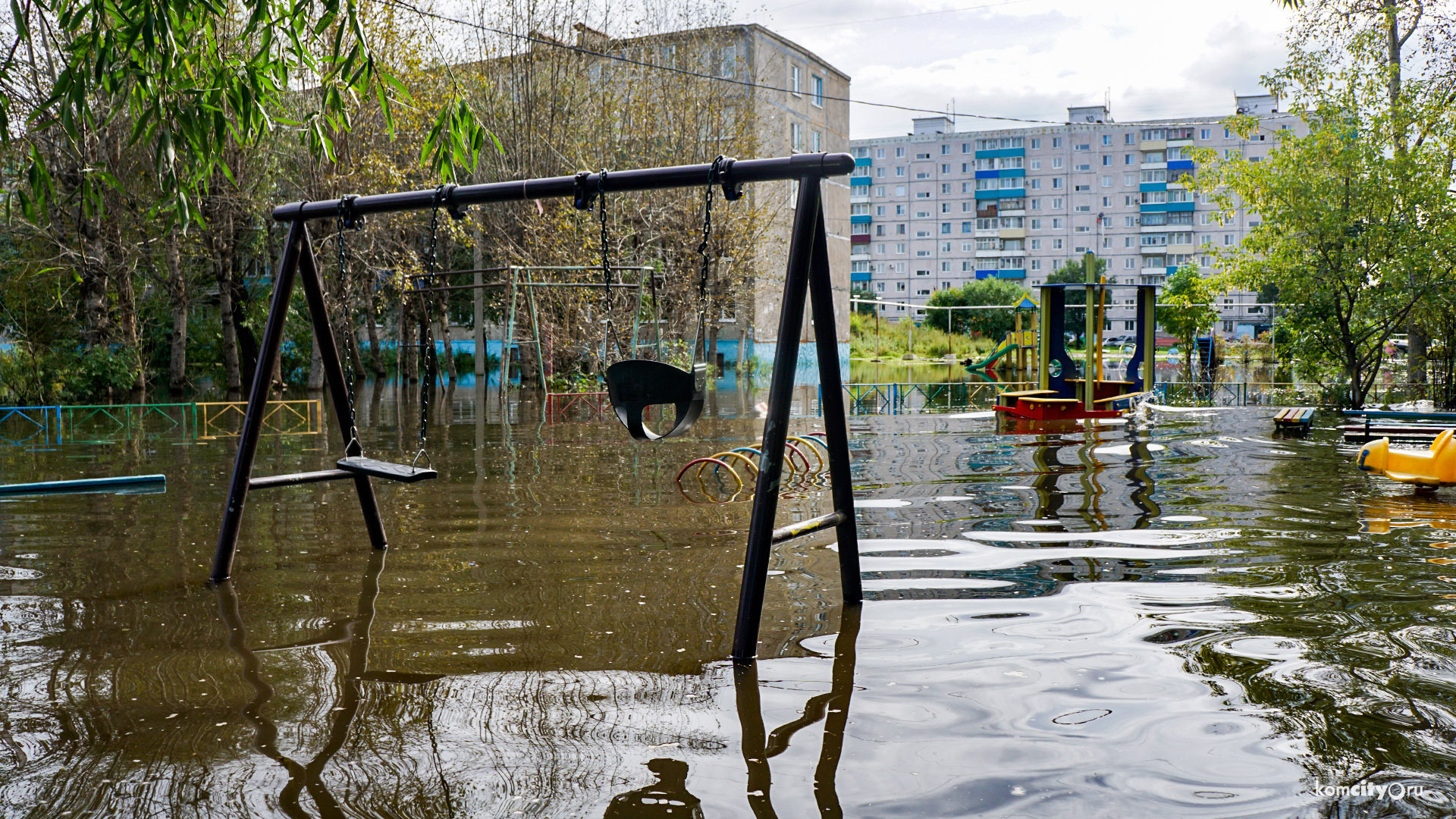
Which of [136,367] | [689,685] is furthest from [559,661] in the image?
[136,367]

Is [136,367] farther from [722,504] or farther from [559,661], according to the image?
[559,661]

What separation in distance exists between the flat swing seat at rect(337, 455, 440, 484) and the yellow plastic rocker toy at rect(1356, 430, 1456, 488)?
334 inches

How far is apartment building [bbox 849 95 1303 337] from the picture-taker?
8669 cm

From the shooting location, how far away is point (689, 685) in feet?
13.8

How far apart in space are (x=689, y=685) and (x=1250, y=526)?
17.6ft

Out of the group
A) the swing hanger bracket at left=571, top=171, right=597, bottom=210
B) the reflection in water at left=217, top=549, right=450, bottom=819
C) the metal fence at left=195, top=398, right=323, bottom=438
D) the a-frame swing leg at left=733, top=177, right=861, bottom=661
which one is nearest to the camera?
the reflection in water at left=217, top=549, right=450, bottom=819

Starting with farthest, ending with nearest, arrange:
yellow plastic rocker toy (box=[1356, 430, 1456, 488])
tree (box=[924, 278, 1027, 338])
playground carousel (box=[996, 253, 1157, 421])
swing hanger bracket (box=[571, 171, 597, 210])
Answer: tree (box=[924, 278, 1027, 338]), playground carousel (box=[996, 253, 1157, 421]), yellow plastic rocker toy (box=[1356, 430, 1456, 488]), swing hanger bracket (box=[571, 171, 597, 210])

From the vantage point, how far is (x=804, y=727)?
3.78m

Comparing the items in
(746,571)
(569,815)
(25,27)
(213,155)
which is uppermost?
(25,27)

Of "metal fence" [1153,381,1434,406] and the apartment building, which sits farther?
the apartment building

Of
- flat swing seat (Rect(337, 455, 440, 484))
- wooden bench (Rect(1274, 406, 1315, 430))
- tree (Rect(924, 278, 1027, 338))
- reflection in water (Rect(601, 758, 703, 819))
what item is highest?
tree (Rect(924, 278, 1027, 338))

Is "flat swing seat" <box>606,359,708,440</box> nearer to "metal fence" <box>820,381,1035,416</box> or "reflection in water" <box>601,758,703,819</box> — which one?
"reflection in water" <box>601,758,703,819</box>

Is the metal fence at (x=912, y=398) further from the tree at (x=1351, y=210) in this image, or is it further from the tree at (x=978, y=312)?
the tree at (x=978, y=312)

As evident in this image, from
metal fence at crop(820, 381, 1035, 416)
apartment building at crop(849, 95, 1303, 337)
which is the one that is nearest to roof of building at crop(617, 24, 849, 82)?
metal fence at crop(820, 381, 1035, 416)
